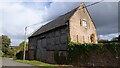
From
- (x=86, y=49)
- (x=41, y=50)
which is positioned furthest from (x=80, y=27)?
(x=41, y=50)

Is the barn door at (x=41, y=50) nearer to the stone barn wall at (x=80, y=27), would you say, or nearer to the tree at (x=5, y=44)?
the stone barn wall at (x=80, y=27)

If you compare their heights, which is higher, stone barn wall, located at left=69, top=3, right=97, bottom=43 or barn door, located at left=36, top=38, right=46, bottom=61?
stone barn wall, located at left=69, top=3, right=97, bottom=43

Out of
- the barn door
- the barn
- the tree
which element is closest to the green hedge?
the barn

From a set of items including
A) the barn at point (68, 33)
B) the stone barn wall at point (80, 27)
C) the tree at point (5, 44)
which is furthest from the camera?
the tree at point (5, 44)

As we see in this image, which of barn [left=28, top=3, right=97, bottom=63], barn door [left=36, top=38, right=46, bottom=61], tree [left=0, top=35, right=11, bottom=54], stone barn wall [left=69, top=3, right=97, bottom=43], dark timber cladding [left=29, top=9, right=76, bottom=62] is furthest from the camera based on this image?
tree [left=0, top=35, right=11, bottom=54]

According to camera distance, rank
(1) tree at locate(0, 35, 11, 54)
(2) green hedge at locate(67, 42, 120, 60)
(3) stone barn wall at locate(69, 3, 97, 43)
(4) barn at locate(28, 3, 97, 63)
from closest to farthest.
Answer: (2) green hedge at locate(67, 42, 120, 60)
(4) barn at locate(28, 3, 97, 63)
(3) stone barn wall at locate(69, 3, 97, 43)
(1) tree at locate(0, 35, 11, 54)

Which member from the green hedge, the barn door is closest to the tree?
the barn door

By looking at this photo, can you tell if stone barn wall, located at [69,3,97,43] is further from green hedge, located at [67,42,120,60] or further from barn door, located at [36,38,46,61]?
barn door, located at [36,38,46,61]

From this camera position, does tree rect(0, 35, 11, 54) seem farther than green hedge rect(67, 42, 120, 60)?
Yes

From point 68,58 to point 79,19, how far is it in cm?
741

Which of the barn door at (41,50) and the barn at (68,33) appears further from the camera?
the barn door at (41,50)

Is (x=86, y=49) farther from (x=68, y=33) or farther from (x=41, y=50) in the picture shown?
(x=41, y=50)

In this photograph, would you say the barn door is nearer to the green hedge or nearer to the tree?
the green hedge

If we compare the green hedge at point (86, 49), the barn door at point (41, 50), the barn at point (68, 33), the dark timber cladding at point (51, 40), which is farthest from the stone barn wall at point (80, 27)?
the barn door at point (41, 50)
